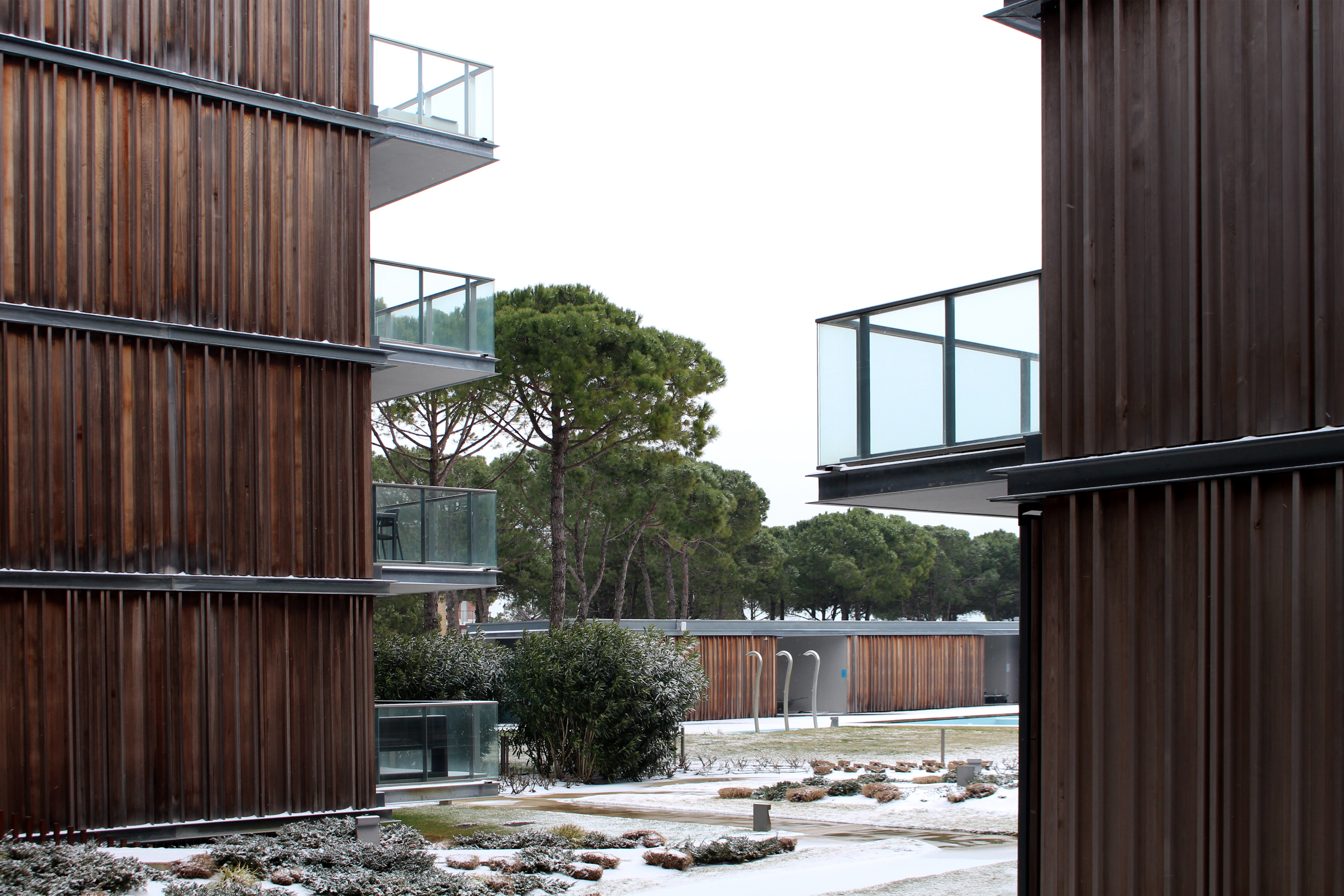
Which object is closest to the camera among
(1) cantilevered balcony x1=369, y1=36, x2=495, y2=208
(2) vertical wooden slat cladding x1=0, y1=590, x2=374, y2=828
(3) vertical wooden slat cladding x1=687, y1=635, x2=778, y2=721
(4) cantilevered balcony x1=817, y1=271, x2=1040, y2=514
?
(4) cantilevered balcony x1=817, y1=271, x2=1040, y2=514

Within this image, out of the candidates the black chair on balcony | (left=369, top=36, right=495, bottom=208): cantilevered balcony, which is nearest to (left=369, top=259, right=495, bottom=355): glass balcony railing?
(left=369, top=36, right=495, bottom=208): cantilevered balcony

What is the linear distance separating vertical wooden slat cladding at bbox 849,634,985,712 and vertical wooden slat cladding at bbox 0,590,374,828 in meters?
26.7

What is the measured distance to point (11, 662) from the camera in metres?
11.9

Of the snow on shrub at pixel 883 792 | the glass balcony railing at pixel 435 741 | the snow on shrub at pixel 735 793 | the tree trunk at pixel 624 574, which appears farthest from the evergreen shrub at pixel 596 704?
the tree trunk at pixel 624 574

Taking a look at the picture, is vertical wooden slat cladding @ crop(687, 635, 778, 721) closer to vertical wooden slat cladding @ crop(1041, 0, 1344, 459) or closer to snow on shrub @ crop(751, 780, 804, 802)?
snow on shrub @ crop(751, 780, 804, 802)

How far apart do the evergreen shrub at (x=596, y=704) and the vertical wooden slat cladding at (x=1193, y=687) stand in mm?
12983

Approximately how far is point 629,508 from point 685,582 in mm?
13819

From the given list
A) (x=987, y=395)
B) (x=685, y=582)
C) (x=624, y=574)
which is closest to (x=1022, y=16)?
(x=987, y=395)

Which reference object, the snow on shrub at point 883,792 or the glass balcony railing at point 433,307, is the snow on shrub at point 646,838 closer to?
the snow on shrub at point 883,792

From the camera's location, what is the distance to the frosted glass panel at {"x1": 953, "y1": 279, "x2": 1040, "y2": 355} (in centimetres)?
990

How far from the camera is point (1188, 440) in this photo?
6.59 metres

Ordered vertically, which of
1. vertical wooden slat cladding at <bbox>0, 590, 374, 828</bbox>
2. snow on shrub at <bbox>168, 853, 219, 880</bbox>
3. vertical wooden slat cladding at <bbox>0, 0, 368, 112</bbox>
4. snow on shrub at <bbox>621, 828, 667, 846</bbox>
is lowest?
snow on shrub at <bbox>621, 828, 667, 846</bbox>

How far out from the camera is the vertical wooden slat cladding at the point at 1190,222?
246 inches

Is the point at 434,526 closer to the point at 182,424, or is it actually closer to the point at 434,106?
the point at 182,424
